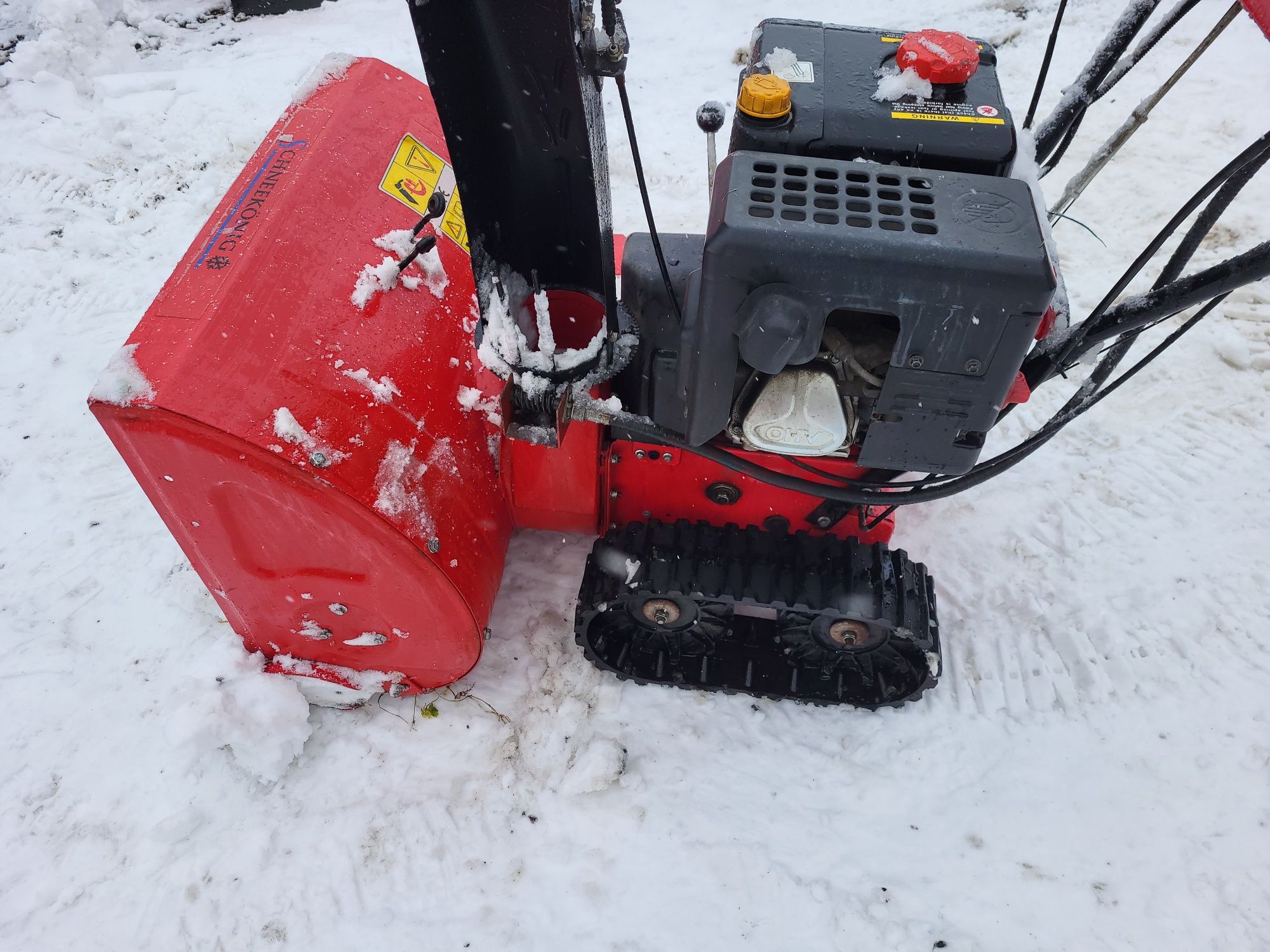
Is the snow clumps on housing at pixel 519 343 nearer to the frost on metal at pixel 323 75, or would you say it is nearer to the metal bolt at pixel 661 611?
the metal bolt at pixel 661 611

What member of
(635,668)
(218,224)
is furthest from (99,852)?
(218,224)

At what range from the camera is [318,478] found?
1.80 meters

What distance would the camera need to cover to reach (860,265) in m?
1.39

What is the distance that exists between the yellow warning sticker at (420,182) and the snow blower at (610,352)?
0.05 ft

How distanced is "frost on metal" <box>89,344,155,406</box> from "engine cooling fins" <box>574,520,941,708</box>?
1.15m

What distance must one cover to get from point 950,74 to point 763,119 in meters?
0.43

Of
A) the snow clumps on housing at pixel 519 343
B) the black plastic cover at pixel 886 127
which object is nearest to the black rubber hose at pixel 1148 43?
the black plastic cover at pixel 886 127

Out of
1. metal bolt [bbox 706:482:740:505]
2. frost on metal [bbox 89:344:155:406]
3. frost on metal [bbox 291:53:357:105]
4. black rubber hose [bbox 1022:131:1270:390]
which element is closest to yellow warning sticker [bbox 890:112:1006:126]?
black rubber hose [bbox 1022:131:1270:390]

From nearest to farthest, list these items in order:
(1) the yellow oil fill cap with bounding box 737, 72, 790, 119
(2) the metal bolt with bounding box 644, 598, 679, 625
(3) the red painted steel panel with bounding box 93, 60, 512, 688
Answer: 1. (1) the yellow oil fill cap with bounding box 737, 72, 790, 119
2. (3) the red painted steel panel with bounding box 93, 60, 512, 688
3. (2) the metal bolt with bounding box 644, 598, 679, 625

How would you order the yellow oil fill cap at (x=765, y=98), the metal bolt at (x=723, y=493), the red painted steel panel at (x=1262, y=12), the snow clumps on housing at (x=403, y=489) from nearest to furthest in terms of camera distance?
the red painted steel panel at (x=1262, y=12) < the yellow oil fill cap at (x=765, y=98) < the snow clumps on housing at (x=403, y=489) < the metal bolt at (x=723, y=493)

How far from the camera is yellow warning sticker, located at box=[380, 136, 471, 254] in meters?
2.44

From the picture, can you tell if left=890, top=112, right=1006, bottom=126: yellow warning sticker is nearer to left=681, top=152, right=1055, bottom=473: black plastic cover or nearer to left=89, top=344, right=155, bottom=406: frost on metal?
left=681, top=152, right=1055, bottom=473: black plastic cover

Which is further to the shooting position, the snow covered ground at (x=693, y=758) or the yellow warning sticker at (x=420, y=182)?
the yellow warning sticker at (x=420, y=182)

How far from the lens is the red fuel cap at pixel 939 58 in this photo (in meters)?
1.76
